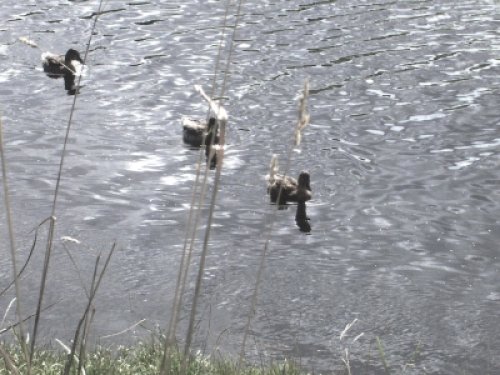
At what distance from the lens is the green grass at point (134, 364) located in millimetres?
5957

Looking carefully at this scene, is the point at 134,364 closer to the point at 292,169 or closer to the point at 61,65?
the point at 292,169

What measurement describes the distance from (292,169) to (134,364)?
6633 mm

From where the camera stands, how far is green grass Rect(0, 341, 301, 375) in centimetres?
596

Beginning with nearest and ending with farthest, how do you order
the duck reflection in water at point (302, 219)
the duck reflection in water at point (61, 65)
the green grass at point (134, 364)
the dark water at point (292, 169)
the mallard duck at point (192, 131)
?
the green grass at point (134, 364) → the dark water at point (292, 169) → the duck reflection in water at point (302, 219) → the mallard duck at point (192, 131) → the duck reflection in water at point (61, 65)

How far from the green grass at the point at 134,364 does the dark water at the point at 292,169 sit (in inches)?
26.4

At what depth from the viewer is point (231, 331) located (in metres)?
8.66

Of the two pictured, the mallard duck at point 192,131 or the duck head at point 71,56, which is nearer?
the mallard duck at point 192,131

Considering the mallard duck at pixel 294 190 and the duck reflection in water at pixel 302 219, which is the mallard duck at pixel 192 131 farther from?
the duck reflection in water at pixel 302 219

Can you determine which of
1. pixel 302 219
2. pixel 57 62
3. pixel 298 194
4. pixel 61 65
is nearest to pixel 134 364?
pixel 302 219

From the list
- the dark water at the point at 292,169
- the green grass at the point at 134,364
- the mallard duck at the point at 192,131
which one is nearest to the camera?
the green grass at the point at 134,364

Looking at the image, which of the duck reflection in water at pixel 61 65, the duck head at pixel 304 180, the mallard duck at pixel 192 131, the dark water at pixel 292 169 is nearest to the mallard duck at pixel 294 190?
the duck head at pixel 304 180

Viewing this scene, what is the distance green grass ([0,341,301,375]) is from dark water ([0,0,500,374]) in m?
0.67

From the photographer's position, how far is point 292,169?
13.1 metres

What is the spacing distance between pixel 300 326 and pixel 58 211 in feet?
12.0
